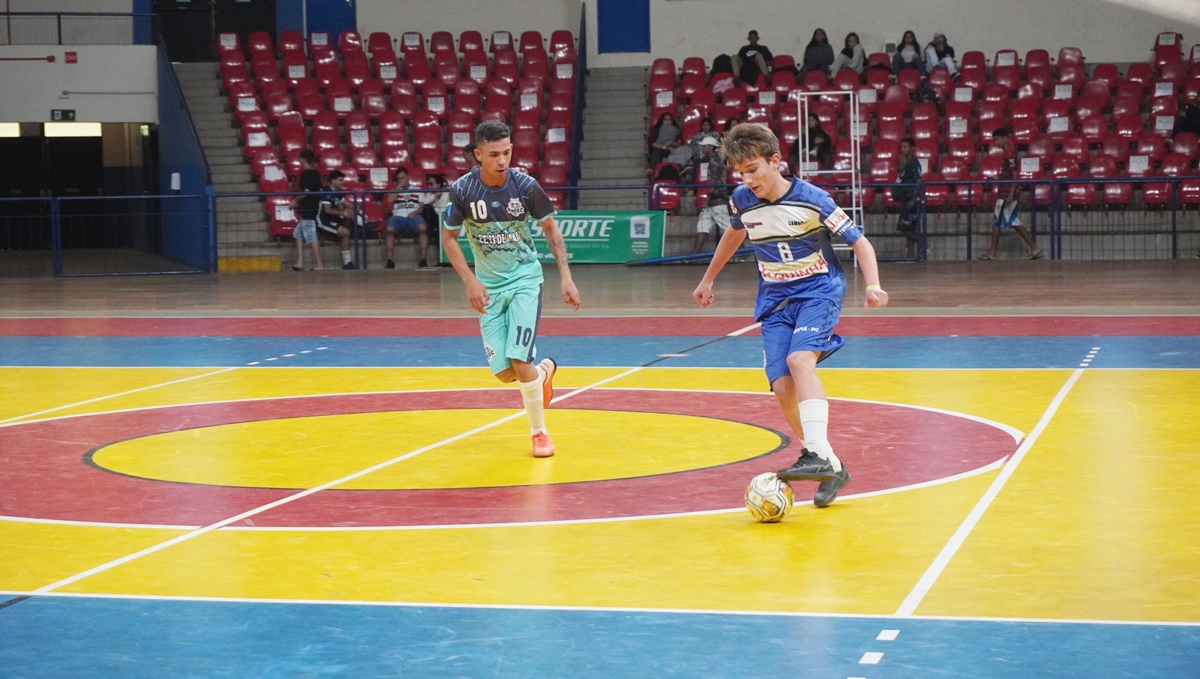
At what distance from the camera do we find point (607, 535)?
6.73 m

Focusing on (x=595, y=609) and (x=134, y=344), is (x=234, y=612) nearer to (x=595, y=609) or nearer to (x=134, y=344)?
(x=595, y=609)

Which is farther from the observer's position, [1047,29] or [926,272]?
[1047,29]

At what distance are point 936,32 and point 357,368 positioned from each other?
2070 cm

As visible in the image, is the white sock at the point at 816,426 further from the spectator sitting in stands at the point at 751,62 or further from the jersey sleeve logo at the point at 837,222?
the spectator sitting in stands at the point at 751,62

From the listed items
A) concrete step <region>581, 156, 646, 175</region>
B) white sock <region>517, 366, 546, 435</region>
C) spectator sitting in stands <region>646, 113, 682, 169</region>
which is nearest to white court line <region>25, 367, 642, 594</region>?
white sock <region>517, 366, 546, 435</region>

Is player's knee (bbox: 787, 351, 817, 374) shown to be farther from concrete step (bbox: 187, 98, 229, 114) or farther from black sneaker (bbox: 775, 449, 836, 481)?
concrete step (bbox: 187, 98, 229, 114)

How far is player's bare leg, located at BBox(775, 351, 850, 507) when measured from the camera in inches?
280

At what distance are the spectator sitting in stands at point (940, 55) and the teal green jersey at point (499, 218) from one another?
2184 centimetres

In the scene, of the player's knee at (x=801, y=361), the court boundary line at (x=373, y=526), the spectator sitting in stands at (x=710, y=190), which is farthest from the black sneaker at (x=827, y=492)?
the spectator sitting in stands at (x=710, y=190)

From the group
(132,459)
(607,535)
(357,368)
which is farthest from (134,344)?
(607,535)

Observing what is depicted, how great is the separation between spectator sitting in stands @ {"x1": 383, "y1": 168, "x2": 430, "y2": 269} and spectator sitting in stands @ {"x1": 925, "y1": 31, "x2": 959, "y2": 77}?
33.2 feet

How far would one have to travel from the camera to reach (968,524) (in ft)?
22.3

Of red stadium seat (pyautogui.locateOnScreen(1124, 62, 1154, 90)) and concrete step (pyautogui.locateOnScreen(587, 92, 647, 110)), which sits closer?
red stadium seat (pyautogui.locateOnScreen(1124, 62, 1154, 90))

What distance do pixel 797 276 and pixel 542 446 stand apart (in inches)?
82.2
